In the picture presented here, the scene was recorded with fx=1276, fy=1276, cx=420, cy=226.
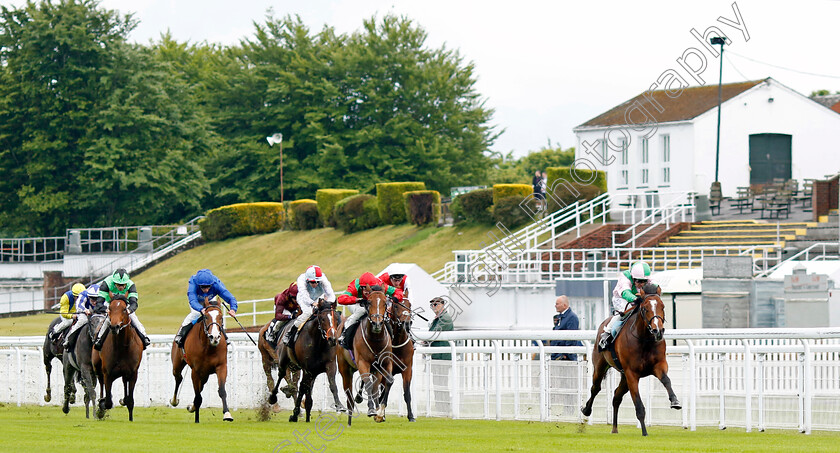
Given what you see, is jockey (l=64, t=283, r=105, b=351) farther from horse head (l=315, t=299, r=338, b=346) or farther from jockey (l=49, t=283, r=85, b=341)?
horse head (l=315, t=299, r=338, b=346)

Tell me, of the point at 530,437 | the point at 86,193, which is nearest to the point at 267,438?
the point at 530,437

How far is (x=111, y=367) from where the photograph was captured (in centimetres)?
1509

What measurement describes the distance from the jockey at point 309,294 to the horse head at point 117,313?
189cm

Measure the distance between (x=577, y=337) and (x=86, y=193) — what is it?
44601mm

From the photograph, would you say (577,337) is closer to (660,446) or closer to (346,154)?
(660,446)

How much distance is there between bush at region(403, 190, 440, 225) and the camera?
4752cm

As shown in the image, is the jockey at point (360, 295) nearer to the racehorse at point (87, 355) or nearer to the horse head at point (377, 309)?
the horse head at point (377, 309)

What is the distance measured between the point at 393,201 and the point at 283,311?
111 ft

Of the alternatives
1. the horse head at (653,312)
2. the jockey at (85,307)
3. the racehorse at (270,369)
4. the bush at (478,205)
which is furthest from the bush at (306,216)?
the horse head at (653,312)

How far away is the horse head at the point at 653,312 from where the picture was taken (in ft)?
40.0

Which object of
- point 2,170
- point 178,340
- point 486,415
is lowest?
point 486,415

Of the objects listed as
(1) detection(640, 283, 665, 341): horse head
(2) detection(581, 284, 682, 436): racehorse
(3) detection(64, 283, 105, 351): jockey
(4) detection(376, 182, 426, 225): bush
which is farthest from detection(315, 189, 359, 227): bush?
(1) detection(640, 283, 665, 341): horse head

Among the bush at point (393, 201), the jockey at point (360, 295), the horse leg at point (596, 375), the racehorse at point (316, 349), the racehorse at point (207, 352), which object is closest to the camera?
the horse leg at point (596, 375)

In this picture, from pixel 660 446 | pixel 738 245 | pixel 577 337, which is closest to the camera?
pixel 660 446
